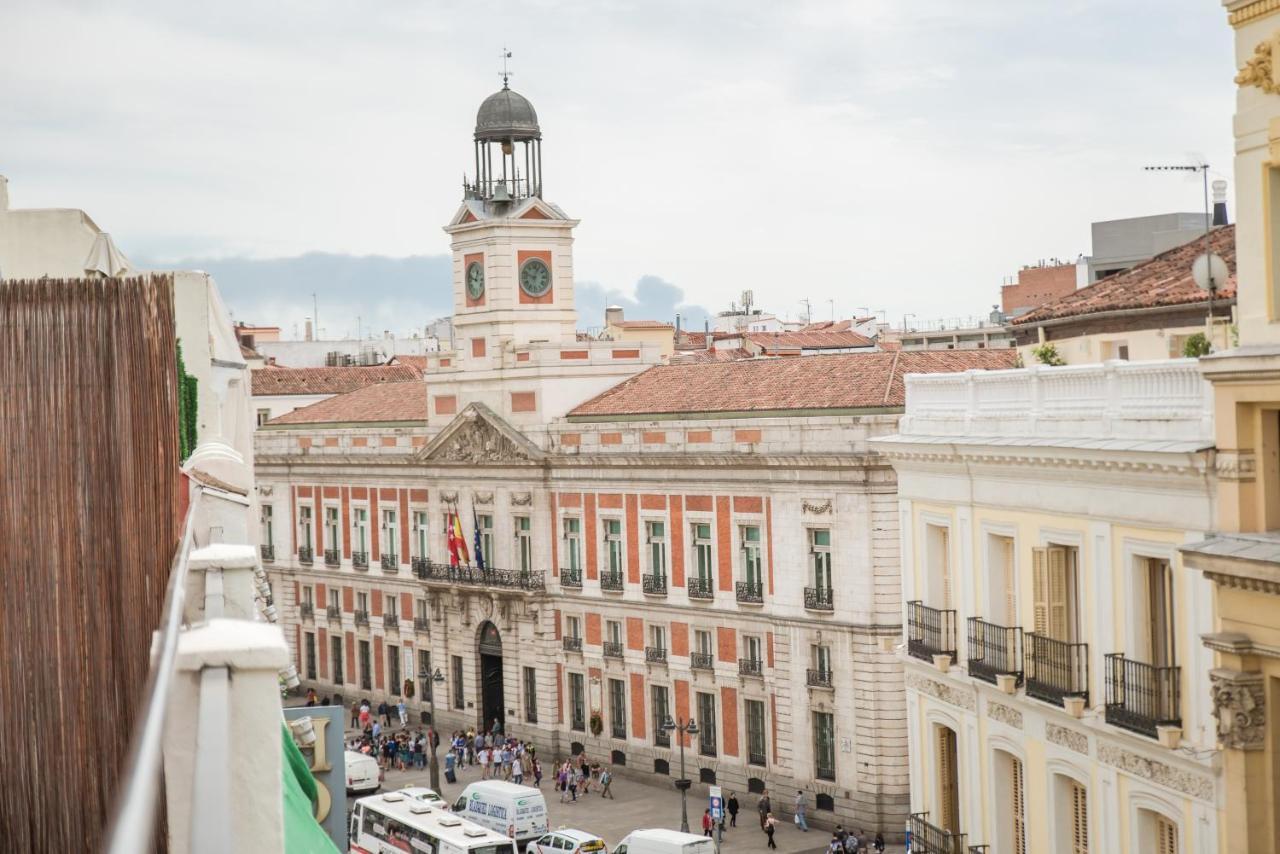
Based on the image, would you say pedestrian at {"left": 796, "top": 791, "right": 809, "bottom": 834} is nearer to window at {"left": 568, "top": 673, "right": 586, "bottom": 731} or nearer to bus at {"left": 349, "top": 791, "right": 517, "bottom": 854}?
bus at {"left": 349, "top": 791, "right": 517, "bottom": 854}

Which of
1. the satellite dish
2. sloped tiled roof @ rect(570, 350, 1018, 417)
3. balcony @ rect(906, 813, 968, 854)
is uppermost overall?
the satellite dish

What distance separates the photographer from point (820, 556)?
50125 mm

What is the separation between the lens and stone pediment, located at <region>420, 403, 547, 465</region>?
61.2 metres

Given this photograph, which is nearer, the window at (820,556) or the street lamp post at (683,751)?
the street lamp post at (683,751)

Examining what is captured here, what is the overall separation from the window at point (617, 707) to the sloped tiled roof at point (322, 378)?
3299 centimetres

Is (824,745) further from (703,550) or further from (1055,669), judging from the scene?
(1055,669)

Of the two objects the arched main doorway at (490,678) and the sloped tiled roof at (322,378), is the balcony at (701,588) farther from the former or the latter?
the sloped tiled roof at (322,378)

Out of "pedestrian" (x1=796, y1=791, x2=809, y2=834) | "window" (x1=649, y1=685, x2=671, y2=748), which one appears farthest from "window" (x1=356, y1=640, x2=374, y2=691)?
"pedestrian" (x1=796, y1=791, x2=809, y2=834)

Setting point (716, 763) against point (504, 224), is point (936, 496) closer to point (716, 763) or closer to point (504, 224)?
point (716, 763)

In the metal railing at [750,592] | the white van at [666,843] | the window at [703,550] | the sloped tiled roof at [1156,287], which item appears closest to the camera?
the sloped tiled roof at [1156,287]

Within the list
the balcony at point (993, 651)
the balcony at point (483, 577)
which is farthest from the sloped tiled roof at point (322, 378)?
the balcony at point (993, 651)

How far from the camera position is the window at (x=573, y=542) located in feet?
194

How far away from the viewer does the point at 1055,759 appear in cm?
2345

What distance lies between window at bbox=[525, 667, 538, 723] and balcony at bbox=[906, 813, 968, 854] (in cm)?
3338
